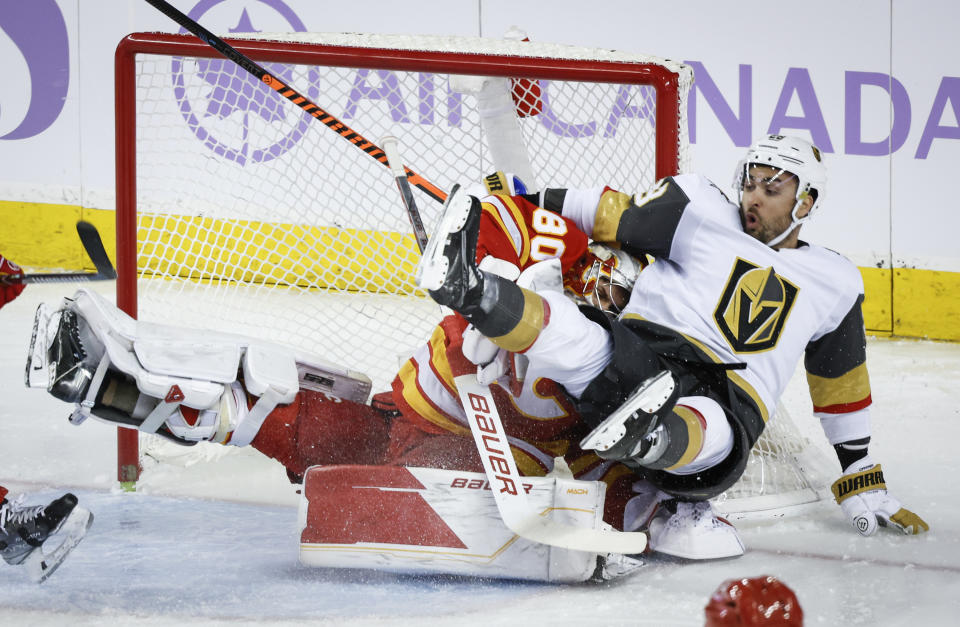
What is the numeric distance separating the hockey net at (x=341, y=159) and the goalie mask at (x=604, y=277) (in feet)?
1.46

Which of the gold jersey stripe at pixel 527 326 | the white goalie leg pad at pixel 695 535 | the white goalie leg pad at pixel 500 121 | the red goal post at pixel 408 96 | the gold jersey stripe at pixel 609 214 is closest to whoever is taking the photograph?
the gold jersey stripe at pixel 527 326

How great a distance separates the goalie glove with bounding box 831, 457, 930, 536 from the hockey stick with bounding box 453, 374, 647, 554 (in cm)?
61

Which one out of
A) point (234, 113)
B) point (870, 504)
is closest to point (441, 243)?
point (870, 504)

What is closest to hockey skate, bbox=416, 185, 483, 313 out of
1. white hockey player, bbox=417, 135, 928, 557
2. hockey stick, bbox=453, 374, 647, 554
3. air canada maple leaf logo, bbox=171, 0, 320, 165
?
white hockey player, bbox=417, 135, 928, 557

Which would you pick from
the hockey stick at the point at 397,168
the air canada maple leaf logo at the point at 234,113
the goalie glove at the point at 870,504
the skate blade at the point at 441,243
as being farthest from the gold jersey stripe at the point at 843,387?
the air canada maple leaf logo at the point at 234,113

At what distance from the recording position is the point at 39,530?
157 cm

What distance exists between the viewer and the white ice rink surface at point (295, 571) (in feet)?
5.17

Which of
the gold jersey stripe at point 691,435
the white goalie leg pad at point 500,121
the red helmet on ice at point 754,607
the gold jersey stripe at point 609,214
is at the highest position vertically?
the white goalie leg pad at point 500,121

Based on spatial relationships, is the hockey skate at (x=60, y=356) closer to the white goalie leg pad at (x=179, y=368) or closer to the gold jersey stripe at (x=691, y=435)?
the white goalie leg pad at (x=179, y=368)

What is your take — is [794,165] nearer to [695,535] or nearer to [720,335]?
[720,335]

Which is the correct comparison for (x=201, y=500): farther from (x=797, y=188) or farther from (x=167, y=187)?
(x=797, y=188)

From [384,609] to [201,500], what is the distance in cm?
74

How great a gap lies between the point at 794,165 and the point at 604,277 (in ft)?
1.34

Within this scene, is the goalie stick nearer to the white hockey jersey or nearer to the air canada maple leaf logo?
the white hockey jersey
